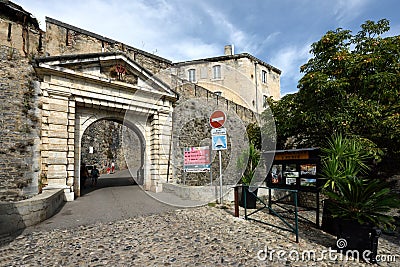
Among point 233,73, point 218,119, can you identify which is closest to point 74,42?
point 218,119

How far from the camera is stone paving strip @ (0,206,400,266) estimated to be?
114 inches

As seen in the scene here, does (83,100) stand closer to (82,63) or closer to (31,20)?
(82,63)

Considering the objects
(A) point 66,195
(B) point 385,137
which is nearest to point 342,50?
(B) point 385,137

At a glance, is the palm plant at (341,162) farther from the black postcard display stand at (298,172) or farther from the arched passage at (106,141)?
the arched passage at (106,141)

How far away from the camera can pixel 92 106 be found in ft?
24.9

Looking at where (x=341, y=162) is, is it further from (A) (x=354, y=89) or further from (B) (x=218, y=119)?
(A) (x=354, y=89)

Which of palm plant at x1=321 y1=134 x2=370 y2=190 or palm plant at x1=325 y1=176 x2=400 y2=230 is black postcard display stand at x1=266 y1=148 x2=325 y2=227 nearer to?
palm plant at x1=321 y1=134 x2=370 y2=190

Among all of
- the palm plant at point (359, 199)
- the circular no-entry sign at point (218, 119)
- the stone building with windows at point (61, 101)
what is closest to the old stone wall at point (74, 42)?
the stone building with windows at point (61, 101)

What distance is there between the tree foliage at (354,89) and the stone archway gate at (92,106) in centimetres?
488

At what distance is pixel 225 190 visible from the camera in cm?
624

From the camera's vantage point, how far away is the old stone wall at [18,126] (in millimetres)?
6105

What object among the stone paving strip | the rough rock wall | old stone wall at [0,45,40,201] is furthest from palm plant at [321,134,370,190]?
the rough rock wall

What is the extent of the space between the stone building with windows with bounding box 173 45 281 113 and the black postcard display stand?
38.5 ft

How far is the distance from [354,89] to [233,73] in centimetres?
1160
